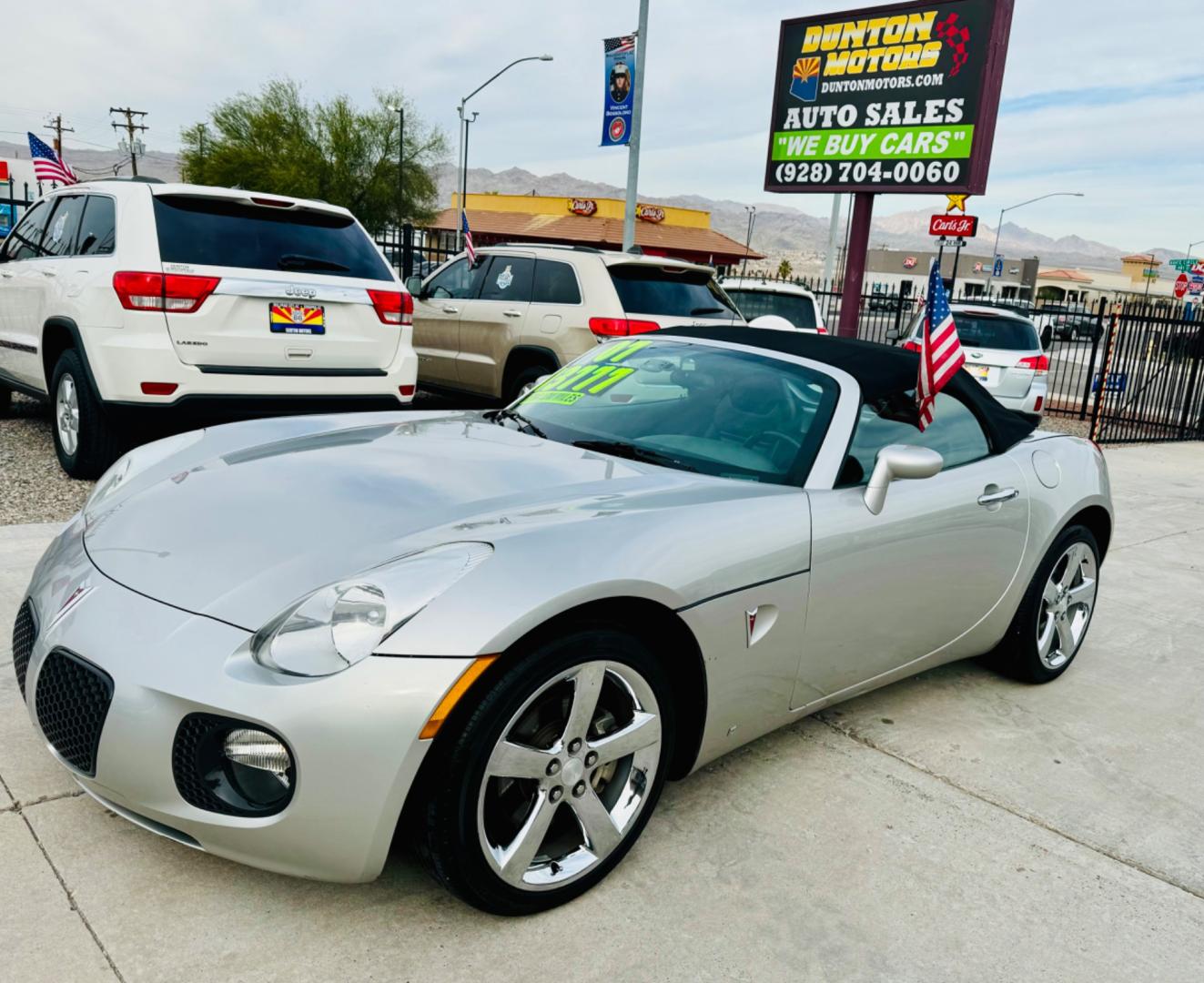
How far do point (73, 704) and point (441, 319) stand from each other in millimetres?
7410

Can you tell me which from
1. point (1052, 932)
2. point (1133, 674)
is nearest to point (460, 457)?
point (1052, 932)

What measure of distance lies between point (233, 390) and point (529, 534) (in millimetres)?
3921

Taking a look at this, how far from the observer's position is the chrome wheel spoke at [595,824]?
95.0 inches

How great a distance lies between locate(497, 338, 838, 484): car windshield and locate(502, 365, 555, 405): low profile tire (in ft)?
15.0

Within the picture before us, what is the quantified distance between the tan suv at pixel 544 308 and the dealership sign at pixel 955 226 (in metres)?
17.2

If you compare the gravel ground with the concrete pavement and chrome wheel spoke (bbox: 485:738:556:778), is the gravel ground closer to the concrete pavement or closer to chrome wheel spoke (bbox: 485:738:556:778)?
the concrete pavement

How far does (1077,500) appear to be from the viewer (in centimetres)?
410

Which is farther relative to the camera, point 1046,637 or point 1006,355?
point 1006,355

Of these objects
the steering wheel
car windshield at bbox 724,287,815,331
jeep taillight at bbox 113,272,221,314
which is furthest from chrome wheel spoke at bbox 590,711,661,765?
car windshield at bbox 724,287,815,331

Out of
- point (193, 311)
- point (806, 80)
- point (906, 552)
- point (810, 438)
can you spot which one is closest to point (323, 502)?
point (810, 438)

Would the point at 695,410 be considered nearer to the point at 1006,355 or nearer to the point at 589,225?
the point at 1006,355

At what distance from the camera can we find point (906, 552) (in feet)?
10.7

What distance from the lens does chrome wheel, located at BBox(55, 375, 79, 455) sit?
231 inches

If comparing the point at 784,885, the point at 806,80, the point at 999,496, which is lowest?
the point at 784,885
